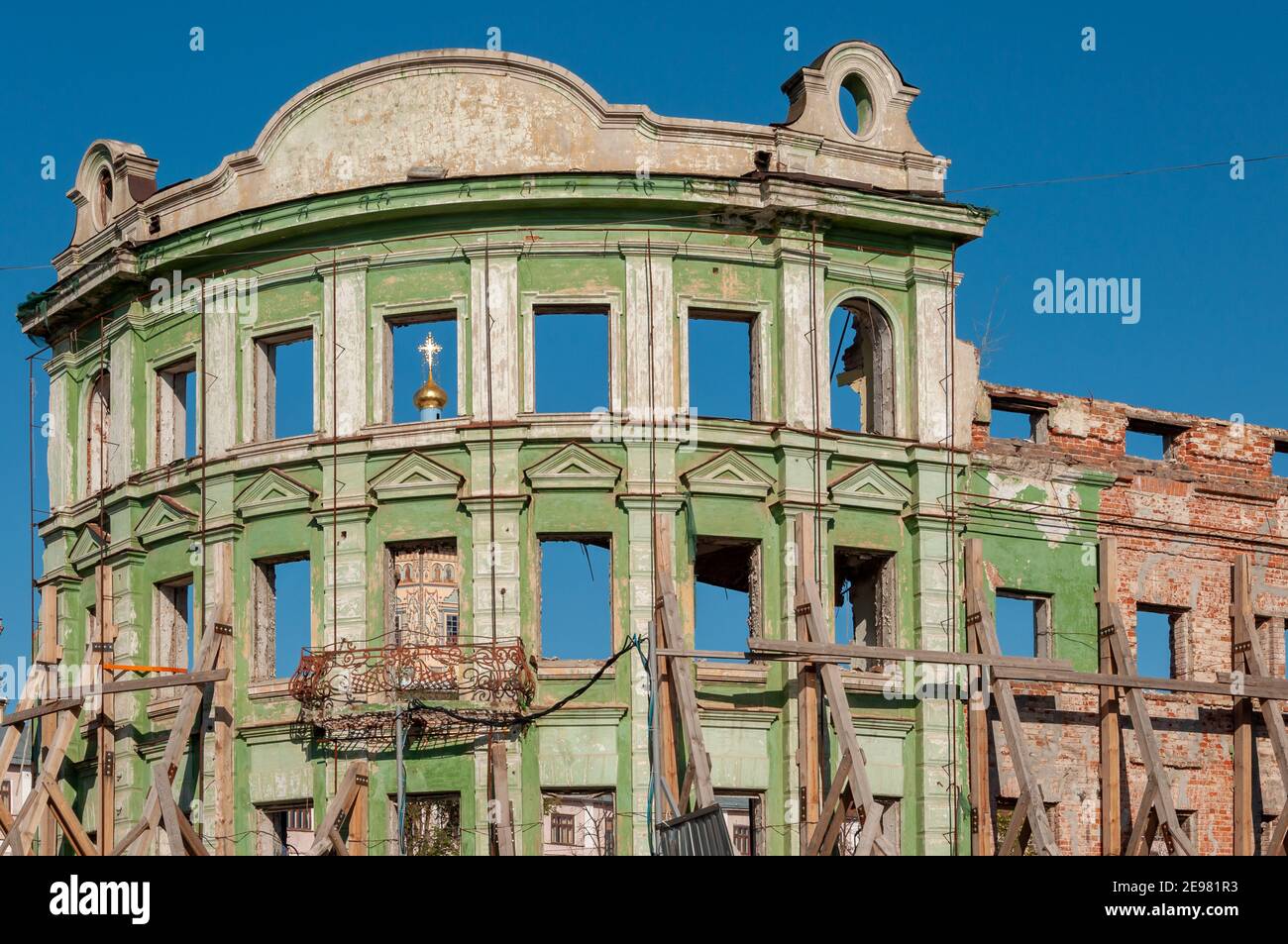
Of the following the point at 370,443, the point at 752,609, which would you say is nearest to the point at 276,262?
the point at 370,443

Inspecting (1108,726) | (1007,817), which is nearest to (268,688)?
(1007,817)

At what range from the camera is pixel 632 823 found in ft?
86.5

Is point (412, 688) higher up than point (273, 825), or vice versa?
point (412, 688)

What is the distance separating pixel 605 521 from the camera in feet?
89.4

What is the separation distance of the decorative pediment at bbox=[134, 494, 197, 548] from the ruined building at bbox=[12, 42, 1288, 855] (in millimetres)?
61

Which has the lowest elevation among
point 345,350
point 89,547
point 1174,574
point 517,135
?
point 1174,574

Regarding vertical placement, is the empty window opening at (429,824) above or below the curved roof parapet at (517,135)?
below

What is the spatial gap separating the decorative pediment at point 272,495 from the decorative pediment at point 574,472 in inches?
115

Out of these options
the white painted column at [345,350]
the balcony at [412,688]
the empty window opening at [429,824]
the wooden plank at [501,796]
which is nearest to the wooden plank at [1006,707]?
the balcony at [412,688]

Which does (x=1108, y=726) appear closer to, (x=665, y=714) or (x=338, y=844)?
(x=665, y=714)

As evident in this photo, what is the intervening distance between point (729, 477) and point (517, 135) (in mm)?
5035

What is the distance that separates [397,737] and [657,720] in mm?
3049

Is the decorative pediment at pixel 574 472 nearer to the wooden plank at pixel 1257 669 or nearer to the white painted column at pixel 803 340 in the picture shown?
the white painted column at pixel 803 340

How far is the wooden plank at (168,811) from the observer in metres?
26.0
